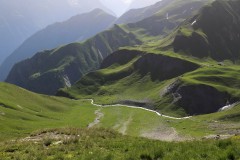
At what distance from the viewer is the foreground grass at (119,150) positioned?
903 inches

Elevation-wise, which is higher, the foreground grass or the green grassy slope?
the foreground grass

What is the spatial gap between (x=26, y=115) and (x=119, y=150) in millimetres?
120968

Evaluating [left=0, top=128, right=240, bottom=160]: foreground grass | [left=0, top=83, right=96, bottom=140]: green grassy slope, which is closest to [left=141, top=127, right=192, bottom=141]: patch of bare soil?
[left=0, top=83, right=96, bottom=140]: green grassy slope

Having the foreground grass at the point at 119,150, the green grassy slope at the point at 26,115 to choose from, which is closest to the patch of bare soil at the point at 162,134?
the green grassy slope at the point at 26,115

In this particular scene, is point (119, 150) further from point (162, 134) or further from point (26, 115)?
point (26, 115)

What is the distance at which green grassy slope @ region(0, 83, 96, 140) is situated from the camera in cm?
11144

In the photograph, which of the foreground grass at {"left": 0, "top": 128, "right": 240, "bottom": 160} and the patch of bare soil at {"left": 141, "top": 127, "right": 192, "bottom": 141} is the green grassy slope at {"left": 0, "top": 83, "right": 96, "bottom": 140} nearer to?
the patch of bare soil at {"left": 141, "top": 127, "right": 192, "bottom": 141}

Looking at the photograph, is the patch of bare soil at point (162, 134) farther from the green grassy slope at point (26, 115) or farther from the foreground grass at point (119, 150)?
the foreground grass at point (119, 150)

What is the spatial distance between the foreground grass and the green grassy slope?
6175cm

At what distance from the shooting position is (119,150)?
27828mm

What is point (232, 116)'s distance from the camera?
14600 cm

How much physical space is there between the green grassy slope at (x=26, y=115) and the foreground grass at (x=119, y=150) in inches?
2431

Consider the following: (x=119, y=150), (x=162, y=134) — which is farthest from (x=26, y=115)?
(x=119, y=150)

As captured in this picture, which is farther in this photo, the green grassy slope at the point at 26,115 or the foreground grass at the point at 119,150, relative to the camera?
the green grassy slope at the point at 26,115
